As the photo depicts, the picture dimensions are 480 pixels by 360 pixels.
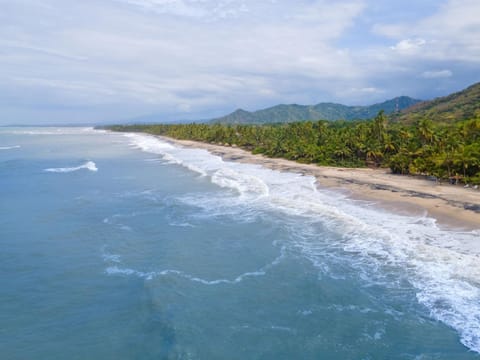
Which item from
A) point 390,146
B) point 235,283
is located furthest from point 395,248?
point 390,146

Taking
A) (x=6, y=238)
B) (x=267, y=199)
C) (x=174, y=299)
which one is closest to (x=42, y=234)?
(x=6, y=238)

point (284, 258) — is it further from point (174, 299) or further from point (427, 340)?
point (427, 340)

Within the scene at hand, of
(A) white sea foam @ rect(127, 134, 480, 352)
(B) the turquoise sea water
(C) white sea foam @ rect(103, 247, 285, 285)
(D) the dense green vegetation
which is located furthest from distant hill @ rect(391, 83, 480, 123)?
(C) white sea foam @ rect(103, 247, 285, 285)

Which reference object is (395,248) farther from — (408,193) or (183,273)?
(408,193)

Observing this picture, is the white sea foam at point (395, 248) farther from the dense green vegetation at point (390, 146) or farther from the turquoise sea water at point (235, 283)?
the dense green vegetation at point (390, 146)

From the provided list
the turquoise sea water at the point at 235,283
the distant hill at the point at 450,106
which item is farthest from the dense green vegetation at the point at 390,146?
the distant hill at the point at 450,106
